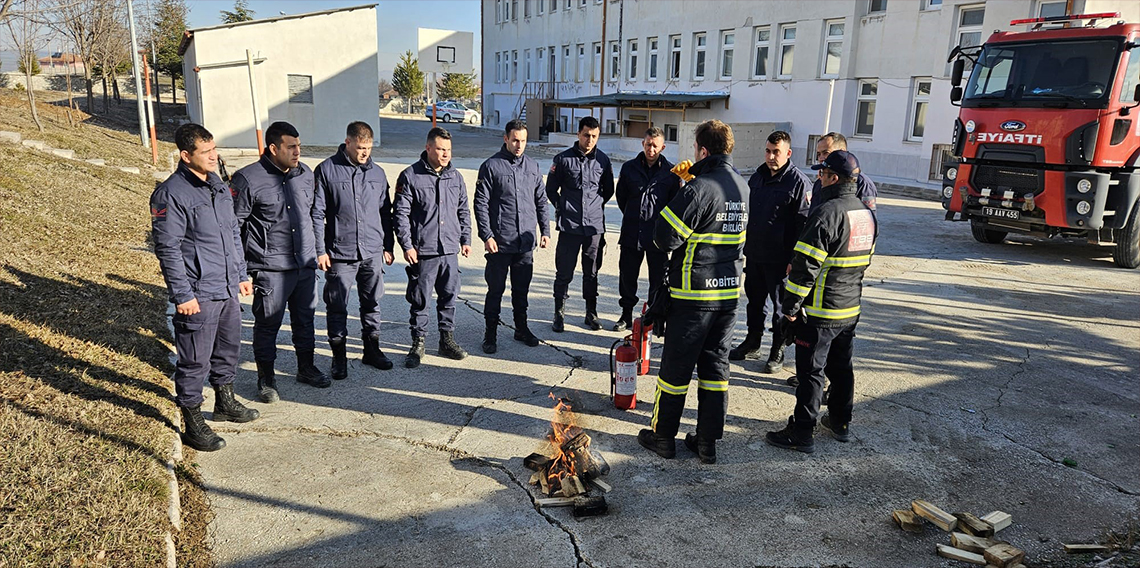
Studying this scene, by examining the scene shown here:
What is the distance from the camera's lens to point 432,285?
606 cm

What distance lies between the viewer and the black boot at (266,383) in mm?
5152

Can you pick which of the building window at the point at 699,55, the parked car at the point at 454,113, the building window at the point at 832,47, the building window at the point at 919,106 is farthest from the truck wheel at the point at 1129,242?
the parked car at the point at 454,113

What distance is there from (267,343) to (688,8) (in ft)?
92.2

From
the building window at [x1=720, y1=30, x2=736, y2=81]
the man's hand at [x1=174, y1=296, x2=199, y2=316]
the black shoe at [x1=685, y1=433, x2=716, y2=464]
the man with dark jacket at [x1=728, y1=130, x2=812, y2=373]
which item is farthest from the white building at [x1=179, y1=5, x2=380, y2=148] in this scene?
the black shoe at [x1=685, y1=433, x2=716, y2=464]

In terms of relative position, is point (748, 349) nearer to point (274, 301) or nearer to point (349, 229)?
point (349, 229)

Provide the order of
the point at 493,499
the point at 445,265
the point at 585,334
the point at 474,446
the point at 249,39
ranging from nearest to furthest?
the point at 493,499 → the point at 474,446 → the point at 445,265 → the point at 585,334 → the point at 249,39

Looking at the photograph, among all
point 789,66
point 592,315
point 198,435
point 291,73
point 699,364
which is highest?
point 789,66

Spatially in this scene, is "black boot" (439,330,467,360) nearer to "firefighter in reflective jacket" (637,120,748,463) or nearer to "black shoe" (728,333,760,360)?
"firefighter in reflective jacket" (637,120,748,463)

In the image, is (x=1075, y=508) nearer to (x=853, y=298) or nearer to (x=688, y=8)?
(x=853, y=298)

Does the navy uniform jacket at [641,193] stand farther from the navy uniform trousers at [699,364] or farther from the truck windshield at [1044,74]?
the truck windshield at [1044,74]

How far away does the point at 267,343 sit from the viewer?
515 centimetres

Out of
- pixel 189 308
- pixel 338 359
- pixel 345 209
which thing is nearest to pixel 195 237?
pixel 189 308

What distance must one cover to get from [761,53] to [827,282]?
968 inches

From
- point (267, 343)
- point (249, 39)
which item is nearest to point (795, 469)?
point (267, 343)
